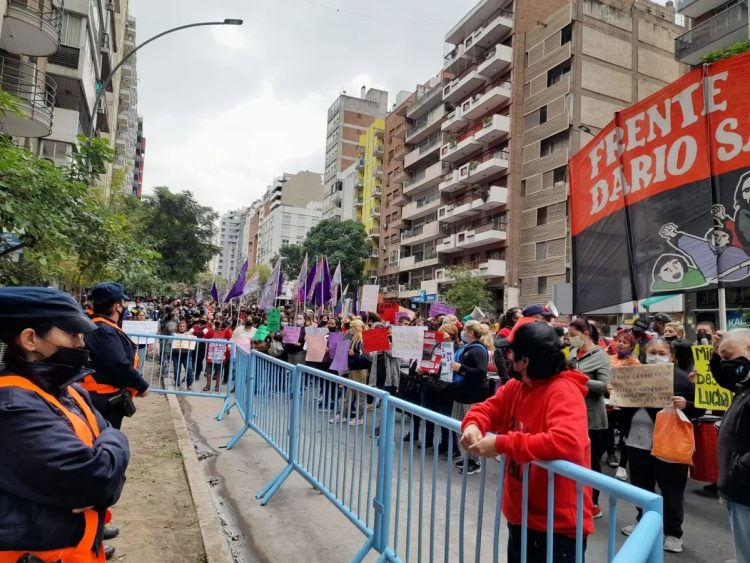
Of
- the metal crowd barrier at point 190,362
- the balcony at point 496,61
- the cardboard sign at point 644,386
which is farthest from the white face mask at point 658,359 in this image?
the balcony at point 496,61

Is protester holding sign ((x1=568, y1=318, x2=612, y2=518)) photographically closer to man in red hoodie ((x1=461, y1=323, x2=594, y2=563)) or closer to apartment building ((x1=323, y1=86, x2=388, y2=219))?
man in red hoodie ((x1=461, y1=323, x2=594, y2=563))

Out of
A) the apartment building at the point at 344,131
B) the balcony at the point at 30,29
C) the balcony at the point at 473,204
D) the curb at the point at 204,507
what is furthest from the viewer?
the apartment building at the point at 344,131

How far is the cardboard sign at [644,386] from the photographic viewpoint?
4.15m

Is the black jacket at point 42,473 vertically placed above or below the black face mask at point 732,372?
below

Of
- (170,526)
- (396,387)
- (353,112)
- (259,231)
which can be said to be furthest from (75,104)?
(259,231)

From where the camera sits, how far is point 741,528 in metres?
2.87

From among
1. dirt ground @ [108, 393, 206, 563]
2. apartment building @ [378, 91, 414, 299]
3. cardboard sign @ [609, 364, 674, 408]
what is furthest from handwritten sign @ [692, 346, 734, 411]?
apartment building @ [378, 91, 414, 299]

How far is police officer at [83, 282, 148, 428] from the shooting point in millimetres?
3859

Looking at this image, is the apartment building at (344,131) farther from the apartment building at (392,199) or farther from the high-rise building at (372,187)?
the apartment building at (392,199)

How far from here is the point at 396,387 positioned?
8.63 metres

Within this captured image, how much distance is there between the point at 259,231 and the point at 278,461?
126m

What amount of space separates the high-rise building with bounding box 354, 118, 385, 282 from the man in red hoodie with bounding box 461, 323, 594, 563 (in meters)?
56.4

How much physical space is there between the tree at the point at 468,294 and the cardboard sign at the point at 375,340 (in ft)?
91.6

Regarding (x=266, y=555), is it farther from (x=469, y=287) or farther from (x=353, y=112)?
(x=353, y=112)
